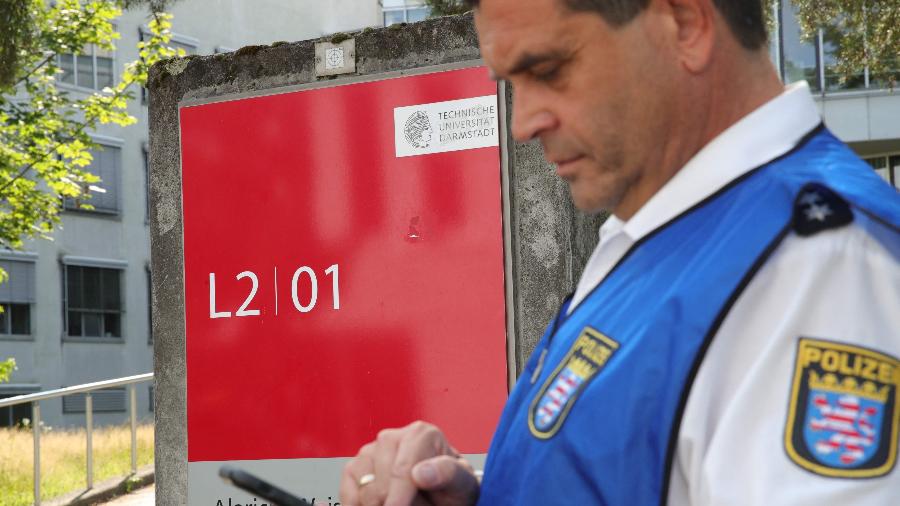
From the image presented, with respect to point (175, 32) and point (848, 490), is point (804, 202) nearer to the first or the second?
point (848, 490)

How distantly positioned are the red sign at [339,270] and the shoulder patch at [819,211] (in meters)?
3.04

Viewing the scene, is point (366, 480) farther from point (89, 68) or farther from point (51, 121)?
point (89, 68)

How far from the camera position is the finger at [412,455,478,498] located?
149 cm

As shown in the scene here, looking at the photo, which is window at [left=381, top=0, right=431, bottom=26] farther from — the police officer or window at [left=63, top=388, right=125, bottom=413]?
the police officer

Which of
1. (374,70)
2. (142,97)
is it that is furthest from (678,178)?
(142,97)

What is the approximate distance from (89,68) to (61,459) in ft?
60.5

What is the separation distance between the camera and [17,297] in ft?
87.2

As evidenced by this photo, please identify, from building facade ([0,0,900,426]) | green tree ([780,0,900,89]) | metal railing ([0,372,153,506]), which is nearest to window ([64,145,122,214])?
building facade ([0,0,900,426])

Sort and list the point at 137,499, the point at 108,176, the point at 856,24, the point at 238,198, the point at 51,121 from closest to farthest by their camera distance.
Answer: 1. the point at 238,198
2. the point at 137,499
3. the point at 856,24
4. the point at 51,121
5. the point at 108,176

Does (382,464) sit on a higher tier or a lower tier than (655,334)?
lower

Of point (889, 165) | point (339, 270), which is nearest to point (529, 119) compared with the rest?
point (339, 270)

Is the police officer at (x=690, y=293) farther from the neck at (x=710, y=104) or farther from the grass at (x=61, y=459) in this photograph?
the grass at (x=61, y=459)

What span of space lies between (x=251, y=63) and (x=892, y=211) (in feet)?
12.5

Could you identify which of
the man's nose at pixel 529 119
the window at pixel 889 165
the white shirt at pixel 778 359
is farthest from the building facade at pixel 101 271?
the white shirt at pixel 778 359
